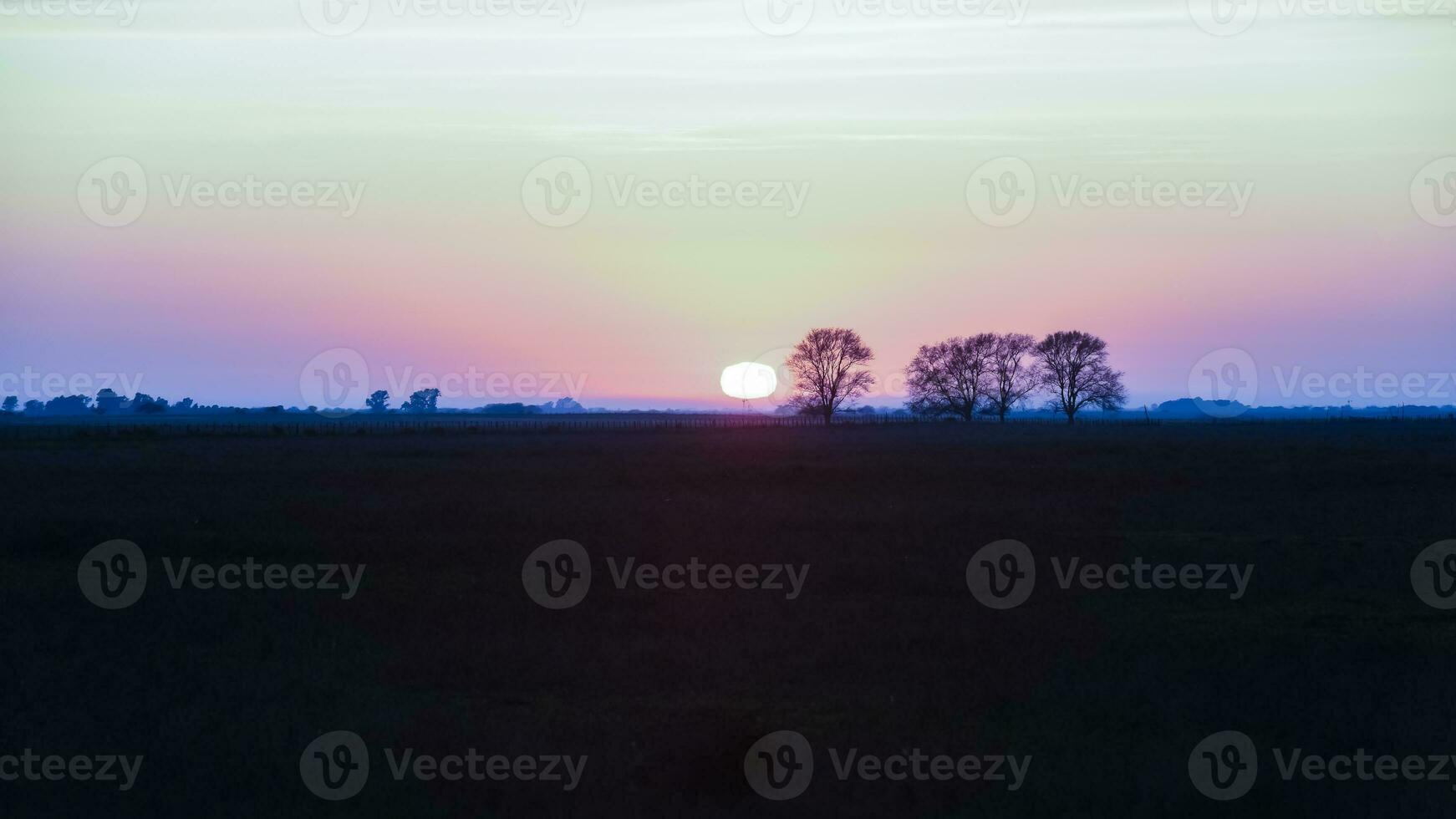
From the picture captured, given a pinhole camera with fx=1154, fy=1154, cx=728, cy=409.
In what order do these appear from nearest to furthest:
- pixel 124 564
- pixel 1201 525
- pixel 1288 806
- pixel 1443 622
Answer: pixel 1288 806, pixel 1443 622, pixel 124 564, pixel 1201 525

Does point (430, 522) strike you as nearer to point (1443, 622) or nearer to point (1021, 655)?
point (1021, 655)

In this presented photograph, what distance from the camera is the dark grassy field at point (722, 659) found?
9.82 meters

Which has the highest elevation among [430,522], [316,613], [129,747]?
[430,522]

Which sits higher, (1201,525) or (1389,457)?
(1389,457)

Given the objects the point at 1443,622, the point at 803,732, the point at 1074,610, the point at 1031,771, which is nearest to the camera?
the point at 1031,771

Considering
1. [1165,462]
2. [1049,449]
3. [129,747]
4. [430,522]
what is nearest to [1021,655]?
[129,747]

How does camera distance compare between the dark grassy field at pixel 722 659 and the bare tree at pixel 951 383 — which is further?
the bare tree at pixel 951 383

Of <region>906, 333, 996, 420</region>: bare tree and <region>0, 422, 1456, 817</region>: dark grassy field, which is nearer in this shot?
<region>0, 422, 1456, 817</region>: dark grassy field

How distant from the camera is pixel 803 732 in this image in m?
11.0

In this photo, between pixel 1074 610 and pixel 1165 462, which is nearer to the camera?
pixel 1074 610

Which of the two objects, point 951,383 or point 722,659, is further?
point 951,383

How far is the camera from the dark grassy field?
9.82 m

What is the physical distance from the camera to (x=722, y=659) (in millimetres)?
14023

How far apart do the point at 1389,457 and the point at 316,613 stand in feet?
154
